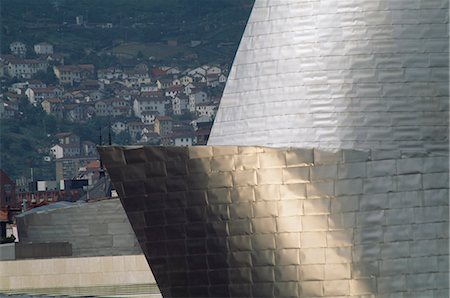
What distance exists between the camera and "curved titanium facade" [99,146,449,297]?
3291 centimetres

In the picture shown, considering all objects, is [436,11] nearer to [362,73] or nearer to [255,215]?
[362,73]

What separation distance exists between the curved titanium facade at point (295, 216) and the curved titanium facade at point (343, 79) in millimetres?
601

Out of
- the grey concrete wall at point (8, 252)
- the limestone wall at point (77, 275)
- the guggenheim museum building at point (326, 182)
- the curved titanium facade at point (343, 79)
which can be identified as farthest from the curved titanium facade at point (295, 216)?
the grey concrete wall at point (8, 252)

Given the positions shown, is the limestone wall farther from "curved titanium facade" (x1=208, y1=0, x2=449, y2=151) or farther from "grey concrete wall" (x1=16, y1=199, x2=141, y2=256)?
"curved titanium facade" (x1=208, y1=0, x2=449, y2=151)

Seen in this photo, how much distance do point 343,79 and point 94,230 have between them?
68.4 feet

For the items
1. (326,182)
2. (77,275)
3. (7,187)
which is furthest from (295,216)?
(7,187)

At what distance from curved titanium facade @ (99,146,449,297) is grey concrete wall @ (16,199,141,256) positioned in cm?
1953

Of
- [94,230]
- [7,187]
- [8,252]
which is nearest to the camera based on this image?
[8,252]

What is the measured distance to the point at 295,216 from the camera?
33.2m

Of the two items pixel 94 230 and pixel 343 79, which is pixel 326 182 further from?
pixel 94 230

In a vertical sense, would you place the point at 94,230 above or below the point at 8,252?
above

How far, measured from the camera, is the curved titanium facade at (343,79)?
3362 centimetres

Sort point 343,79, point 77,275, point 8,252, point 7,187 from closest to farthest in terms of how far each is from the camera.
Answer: point 343,79
point 77,275
point 8,252
point 7,187

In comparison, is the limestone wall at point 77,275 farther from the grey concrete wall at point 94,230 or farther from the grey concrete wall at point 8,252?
the grey concrete wall at point 94,230
